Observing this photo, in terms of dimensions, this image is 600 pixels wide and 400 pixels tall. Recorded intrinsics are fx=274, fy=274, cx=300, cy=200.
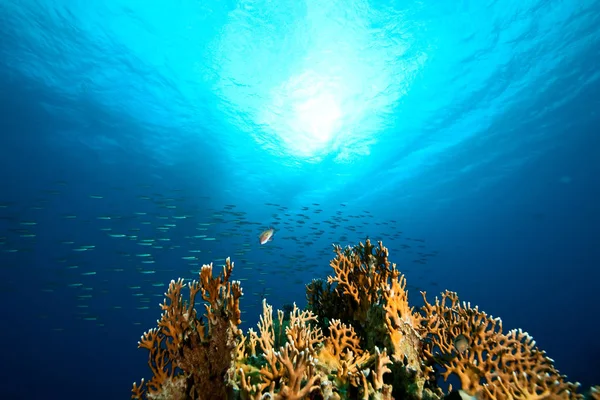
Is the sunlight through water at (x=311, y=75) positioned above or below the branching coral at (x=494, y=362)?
above

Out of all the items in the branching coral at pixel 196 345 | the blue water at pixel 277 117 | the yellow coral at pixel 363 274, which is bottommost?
the branching coral at pixel 196 345

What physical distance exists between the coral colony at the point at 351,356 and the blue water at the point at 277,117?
29.2ft

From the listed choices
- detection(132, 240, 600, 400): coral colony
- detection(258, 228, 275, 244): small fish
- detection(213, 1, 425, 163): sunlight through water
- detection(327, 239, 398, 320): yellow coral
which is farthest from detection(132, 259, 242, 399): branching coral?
detection(213, 1, 425, 163): sunlight through water

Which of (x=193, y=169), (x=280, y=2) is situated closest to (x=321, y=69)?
(x=280, y=2)

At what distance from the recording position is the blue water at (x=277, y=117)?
16.1 m

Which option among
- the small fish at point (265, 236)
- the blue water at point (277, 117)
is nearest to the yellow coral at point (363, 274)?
the small fish at point (265, 236)

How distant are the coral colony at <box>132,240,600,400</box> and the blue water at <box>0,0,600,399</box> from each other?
8.90 m

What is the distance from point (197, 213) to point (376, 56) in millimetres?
30928

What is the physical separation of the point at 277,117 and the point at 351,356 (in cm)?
2158

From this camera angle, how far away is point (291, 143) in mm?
26188

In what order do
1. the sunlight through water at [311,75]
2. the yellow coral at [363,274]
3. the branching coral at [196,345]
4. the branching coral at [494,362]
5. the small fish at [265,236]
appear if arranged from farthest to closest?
the sunlight through water at [311,75] → the small fish at [265,236] → the yellow coral at [363,274] → the branching coral at [196,345] → the branching coral at [494,362]

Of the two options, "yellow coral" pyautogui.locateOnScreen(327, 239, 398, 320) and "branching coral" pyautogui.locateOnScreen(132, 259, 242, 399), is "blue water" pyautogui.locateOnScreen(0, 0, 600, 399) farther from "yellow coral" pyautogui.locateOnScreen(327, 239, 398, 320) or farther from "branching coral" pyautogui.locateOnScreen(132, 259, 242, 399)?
"branching coral" pyautogui.locateOnScreen(132, 259, 242, 399)

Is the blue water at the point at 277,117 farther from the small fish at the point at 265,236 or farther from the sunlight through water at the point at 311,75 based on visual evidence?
the small fish at the point at 265,236

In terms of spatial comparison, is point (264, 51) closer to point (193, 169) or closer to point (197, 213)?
point (193, 169)
